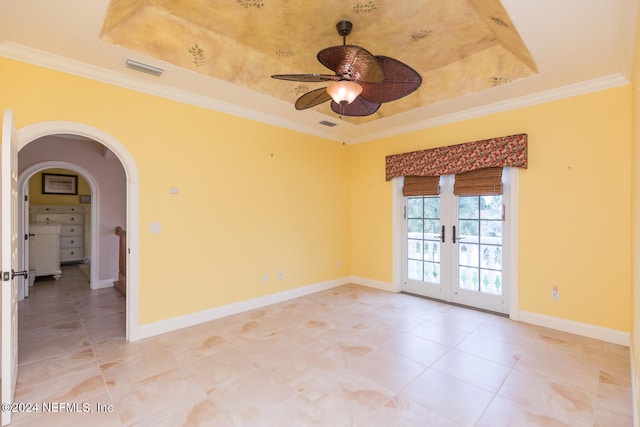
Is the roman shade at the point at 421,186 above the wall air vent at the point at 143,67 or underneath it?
underneath

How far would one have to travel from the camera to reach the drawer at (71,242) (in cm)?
743

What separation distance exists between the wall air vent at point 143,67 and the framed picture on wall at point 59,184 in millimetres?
6238

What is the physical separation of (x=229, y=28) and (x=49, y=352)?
A: 3673 millimetres

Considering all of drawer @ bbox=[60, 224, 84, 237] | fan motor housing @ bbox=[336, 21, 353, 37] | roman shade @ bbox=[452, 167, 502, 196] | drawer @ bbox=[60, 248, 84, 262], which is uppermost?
fan motor housing @ bbox=[336, 21, 353, 37]

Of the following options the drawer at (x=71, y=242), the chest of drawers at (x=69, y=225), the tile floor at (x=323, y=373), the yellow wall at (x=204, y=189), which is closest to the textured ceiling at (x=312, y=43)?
the yellow wall at (x=204, y=189)

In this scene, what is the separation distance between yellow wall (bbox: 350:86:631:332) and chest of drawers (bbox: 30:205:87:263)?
9.14 m

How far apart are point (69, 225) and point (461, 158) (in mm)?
9088

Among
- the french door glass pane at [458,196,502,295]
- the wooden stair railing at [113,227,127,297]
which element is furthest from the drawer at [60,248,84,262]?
the french door glass pane at [458,196,502,295]

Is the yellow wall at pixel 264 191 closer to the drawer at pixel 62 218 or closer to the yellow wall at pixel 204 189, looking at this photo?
the yellow wall at pixel 204 189

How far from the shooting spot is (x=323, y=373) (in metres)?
2.57

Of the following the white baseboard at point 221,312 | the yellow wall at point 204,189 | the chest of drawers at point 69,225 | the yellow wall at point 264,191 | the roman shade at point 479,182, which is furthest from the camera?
the chest of drawers at point 69,225

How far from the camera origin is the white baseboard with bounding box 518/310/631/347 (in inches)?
122

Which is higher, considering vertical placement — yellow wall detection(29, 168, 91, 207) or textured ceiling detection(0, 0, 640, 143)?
textured ceiling detection(0, 0, 640, 143)

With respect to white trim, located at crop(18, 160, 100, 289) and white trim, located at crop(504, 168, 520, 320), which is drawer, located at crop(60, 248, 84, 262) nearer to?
white trim, located at crop(18, 160, 100, 289)
